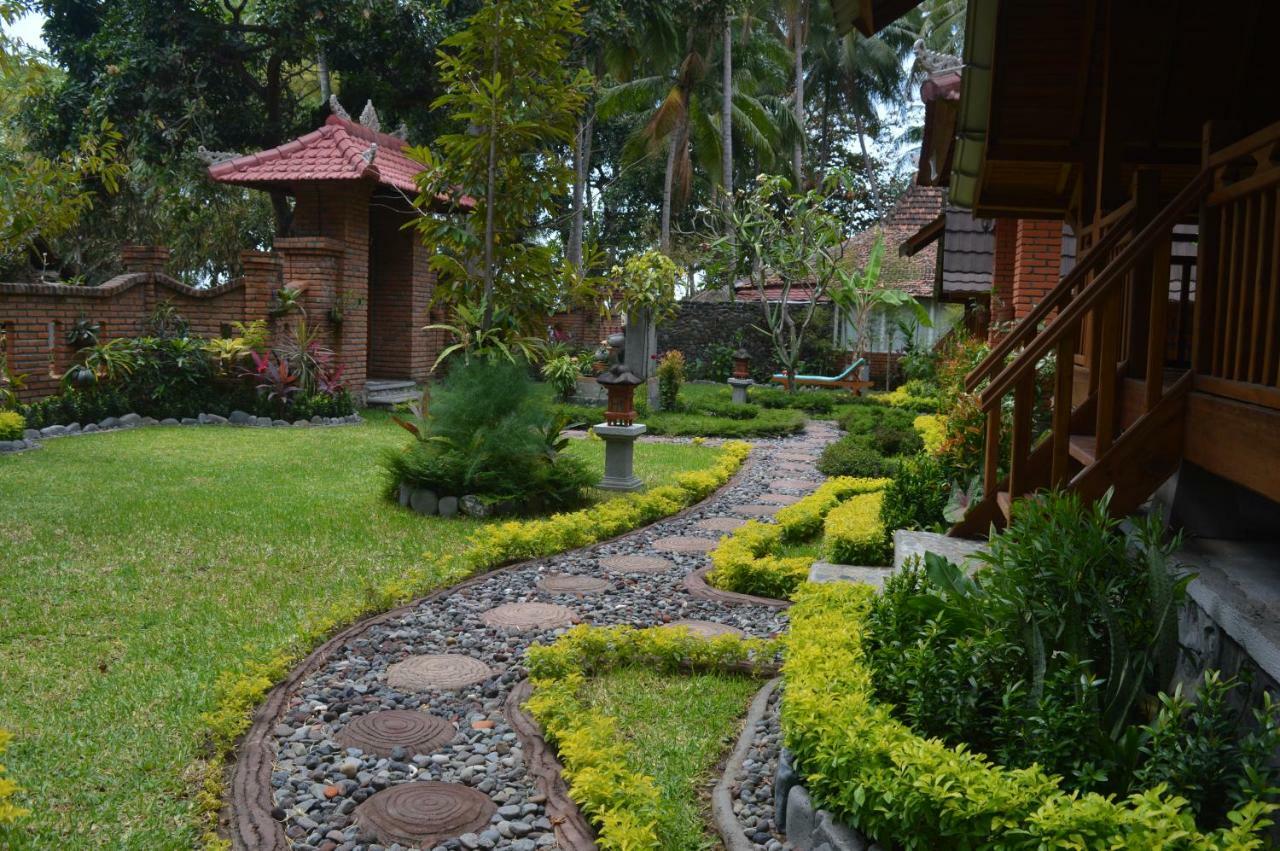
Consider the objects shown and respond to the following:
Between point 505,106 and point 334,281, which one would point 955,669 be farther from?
point 334,281

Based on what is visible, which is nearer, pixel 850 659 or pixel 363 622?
pixel 850 659

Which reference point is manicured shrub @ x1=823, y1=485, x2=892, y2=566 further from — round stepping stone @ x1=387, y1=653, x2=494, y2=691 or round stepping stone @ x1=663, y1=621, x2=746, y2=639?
round stepping stone @ x1=387, y1=653, x2=494, y2=691

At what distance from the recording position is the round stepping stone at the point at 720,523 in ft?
28.0

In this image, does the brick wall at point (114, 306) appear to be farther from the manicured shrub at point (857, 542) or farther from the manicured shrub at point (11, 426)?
the manicured shrub at point (857, 542)

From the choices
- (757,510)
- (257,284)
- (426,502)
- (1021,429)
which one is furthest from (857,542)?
(257,284)

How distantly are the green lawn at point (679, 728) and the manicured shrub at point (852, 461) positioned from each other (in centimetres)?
643

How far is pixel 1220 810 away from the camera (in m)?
2.80

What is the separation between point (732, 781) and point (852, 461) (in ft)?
25.5

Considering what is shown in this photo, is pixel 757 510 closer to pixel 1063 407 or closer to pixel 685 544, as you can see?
pixel 685 544

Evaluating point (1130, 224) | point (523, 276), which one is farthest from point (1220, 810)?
point (523, 276)

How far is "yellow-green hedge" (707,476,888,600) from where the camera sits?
634 cm

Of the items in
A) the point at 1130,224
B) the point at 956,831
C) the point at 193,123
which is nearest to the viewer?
the point at 956,831

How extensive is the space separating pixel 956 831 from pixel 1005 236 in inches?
462

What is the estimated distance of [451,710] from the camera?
4348 millimetres
